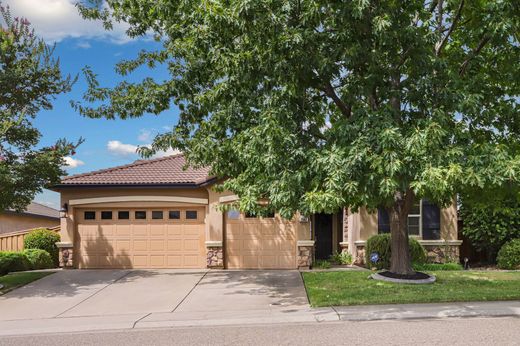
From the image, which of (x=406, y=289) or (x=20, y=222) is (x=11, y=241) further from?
(x=406, y=289)

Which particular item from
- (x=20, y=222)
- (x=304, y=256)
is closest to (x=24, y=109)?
(x=304, y=256)

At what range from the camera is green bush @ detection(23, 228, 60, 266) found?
58.3ft

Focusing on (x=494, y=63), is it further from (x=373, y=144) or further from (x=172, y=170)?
(x=172, y=170)

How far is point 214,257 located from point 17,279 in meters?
6.00

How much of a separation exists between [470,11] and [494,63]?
4.82 ft

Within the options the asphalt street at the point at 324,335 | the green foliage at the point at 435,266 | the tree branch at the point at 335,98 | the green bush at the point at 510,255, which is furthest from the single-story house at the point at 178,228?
the asphalt street at the point at 324,335

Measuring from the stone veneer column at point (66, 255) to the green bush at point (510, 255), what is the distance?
14900mm

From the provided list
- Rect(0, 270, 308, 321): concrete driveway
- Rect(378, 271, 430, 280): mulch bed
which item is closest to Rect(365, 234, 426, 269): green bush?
Rect(0, 270, 308, 321): concrete driveway

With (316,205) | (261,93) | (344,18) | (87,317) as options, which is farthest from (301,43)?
(87,317)

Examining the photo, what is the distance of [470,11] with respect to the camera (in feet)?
37.6

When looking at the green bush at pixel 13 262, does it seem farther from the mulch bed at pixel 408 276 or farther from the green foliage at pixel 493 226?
the green foliage at pixel 493 226

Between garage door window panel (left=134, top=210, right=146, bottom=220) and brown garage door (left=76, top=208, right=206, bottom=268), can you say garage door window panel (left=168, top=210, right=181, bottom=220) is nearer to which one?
brown garage door (left=76, top=208, right=206, bottom=268)

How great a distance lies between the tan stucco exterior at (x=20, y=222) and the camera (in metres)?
24.3

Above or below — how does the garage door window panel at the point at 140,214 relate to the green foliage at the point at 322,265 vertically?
above
